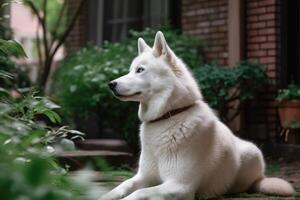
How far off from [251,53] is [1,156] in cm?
633

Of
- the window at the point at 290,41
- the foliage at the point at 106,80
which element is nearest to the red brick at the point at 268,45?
the window at the point at 290,41

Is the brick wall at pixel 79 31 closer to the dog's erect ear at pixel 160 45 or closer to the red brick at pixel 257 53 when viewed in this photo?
the red brick at pixel 257 53

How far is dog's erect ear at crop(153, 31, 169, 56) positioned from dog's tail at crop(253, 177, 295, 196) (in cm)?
112

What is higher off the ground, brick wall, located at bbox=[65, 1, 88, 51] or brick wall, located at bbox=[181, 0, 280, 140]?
brick wall, located at bbox=[65, 1, 88, 51]

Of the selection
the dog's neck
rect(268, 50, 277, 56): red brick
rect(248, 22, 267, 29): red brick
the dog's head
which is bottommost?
the dog's neck

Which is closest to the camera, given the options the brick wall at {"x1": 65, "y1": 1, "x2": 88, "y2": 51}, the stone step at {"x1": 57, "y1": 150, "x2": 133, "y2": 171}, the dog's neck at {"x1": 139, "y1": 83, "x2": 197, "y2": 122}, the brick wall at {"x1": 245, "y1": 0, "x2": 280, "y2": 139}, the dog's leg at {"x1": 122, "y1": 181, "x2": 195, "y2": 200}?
the dog's leg at {"x1": 122, "y1": 181, "x2": 195, "y2": 200}

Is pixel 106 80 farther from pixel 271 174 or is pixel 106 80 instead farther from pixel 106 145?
pixel 271 174

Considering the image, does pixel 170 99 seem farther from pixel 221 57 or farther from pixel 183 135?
pixel 221 57

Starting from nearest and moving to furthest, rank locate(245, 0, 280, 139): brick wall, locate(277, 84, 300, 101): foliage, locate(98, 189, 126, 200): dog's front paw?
locate(98, 189, 126, 200): dog's front paw < locate(277, 84, 300, 101): foliage < locate(245, 0, 280, 139): brick wall

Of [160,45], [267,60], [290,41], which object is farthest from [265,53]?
[160,45]

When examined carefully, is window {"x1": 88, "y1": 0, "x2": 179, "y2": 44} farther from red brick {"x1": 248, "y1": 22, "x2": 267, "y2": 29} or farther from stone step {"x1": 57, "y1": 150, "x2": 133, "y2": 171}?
stone step {"x1": 57, "y1": 150, "x2": 133, "y2": 171}

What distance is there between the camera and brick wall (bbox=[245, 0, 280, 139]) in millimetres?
6883

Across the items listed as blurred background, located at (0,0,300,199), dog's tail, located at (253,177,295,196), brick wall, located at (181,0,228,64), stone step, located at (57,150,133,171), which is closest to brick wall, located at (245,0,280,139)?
blurred background, located at (0,0,300,199)

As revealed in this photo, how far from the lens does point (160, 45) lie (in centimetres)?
334
